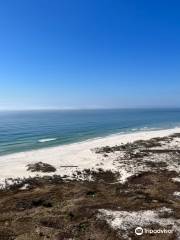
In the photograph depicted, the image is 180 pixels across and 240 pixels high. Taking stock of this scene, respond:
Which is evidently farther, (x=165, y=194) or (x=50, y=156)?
(x=50, y=156)

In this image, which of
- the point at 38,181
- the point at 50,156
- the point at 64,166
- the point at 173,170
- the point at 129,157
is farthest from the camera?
the point at 50,156

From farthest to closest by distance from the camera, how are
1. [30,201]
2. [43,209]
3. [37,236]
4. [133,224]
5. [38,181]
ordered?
[38,181] → [30,201] → [43,209] → [133,224] → [37,236]

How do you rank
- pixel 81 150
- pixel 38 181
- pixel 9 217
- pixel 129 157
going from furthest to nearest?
1. pixel 81 150
2. pixel 129 157
3. pixel 38 181
4. pixel 9 217

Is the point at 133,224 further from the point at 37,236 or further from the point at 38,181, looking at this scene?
the point at 38,181

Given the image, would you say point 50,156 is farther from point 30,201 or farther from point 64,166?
point 30,201

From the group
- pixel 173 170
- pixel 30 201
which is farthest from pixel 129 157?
pixel 30 201

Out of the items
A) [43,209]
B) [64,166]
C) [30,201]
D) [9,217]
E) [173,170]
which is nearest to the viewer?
[9,217]

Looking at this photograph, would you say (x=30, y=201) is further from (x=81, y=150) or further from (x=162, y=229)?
(x=81, y=150)

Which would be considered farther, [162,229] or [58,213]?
[58,213]

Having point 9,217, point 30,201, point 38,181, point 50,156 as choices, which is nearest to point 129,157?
point 50,156
